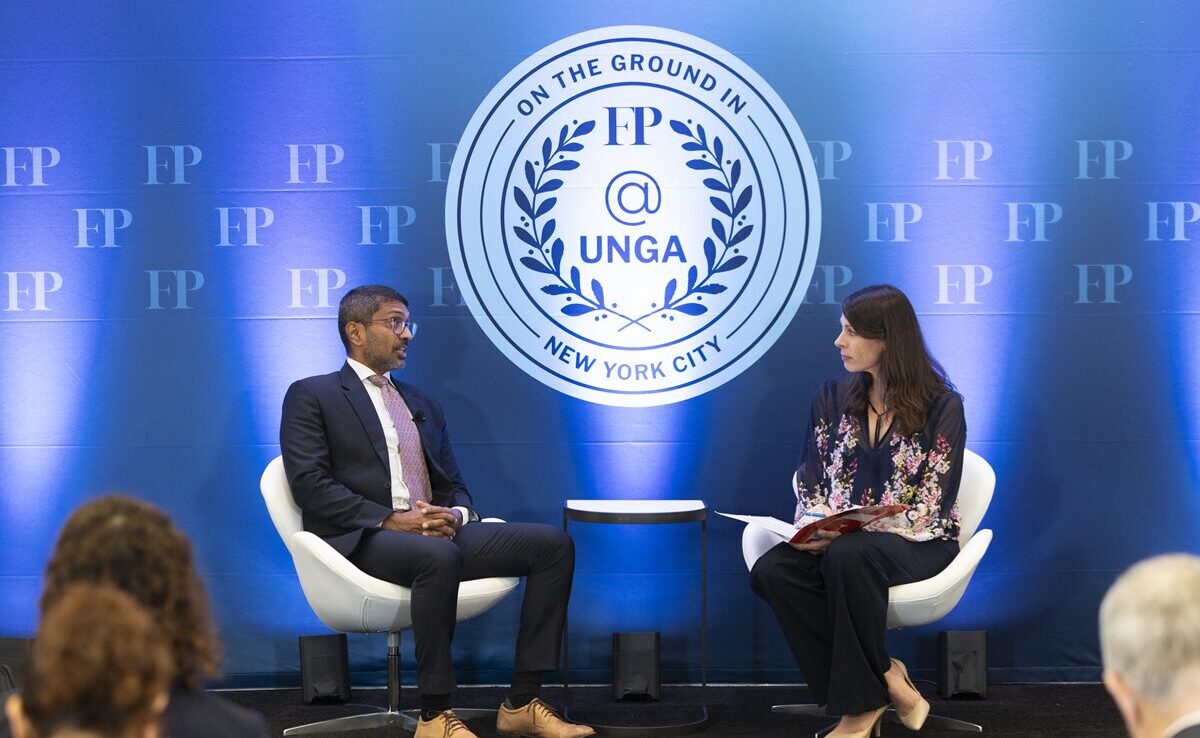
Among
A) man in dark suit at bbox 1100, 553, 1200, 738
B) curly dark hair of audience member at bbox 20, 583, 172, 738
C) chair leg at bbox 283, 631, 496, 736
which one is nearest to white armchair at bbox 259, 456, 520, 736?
chair leg at bbox 283, 631, 496, 736

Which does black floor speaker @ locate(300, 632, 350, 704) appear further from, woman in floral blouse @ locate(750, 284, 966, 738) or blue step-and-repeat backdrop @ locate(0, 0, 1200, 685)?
woman in floral blouse @ locate(750, 284, 966, 738)

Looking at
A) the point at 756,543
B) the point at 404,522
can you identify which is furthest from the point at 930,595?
the point at 404,522

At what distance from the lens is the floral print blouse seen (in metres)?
3.98

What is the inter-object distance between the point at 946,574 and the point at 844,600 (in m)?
0.34

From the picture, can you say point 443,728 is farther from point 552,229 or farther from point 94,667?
point 94,667

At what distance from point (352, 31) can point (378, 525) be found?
70.8 inches

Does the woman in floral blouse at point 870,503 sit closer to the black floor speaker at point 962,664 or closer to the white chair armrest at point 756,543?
the white chair armrest at point 756,543

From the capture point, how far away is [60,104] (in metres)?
4.70

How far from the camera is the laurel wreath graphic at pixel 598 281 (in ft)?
15.4

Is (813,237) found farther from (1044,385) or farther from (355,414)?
(355,414)

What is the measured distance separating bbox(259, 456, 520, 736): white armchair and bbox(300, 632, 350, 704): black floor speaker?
0.37 metres

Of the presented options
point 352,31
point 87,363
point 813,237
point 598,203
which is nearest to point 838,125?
point 813,237

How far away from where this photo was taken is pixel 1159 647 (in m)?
1.45

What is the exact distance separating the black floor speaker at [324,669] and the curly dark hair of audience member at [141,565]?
286 centimetres
